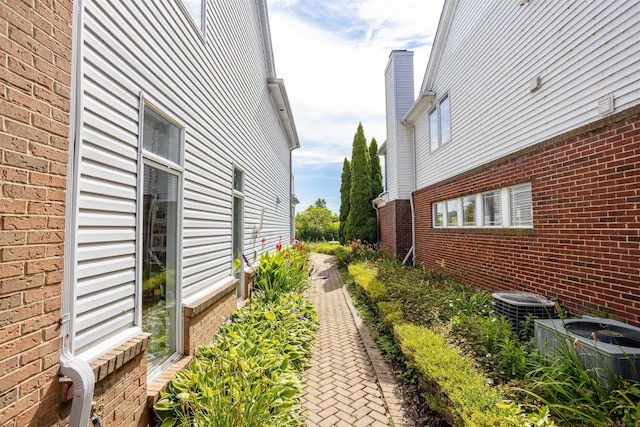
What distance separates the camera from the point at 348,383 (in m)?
4.15

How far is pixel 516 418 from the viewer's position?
237 centimetres

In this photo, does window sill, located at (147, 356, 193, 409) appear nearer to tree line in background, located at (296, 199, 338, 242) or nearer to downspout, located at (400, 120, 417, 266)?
downspout, located at (400, 120, 417, 266)

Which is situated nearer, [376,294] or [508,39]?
[508,39]

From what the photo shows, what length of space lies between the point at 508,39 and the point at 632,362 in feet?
19.0

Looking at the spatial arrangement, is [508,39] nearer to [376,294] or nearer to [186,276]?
[376,294]

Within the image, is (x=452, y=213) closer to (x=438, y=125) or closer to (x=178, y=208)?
(x=438, y=125)

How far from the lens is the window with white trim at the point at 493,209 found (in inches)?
217

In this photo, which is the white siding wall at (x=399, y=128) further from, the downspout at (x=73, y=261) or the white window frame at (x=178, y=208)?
the downspout at (x=73, y=261)

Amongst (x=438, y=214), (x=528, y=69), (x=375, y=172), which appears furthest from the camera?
(x=375, y=172)

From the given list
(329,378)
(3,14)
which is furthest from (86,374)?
(329,378)

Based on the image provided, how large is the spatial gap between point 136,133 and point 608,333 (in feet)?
15.2

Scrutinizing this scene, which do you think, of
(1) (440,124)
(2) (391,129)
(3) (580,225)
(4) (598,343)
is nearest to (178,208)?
(4) (598,343)

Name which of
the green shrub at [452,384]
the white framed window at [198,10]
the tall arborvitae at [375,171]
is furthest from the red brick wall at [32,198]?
the tall arborvitae at [375,171]

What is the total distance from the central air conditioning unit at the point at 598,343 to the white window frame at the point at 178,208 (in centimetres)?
375
